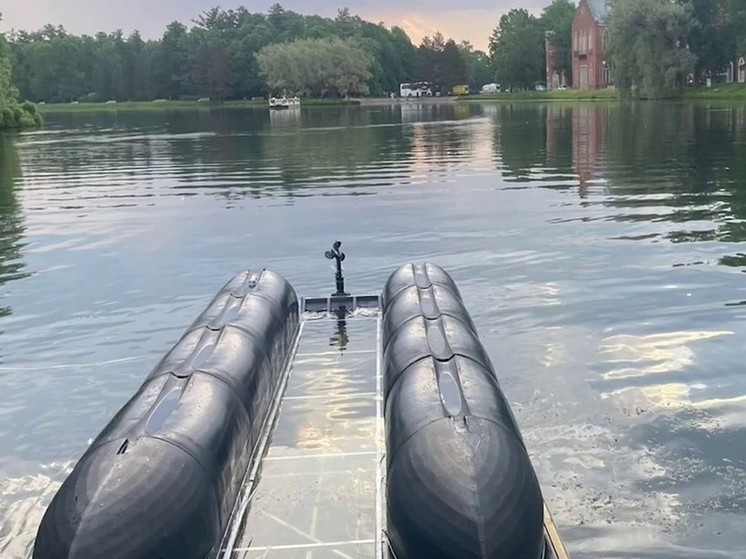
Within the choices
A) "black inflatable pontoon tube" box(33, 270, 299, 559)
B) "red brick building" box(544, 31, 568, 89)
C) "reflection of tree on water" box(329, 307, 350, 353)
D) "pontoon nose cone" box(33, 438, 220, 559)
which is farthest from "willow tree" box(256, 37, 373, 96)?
"pontoon nose cone" box(33, 438, 220, 559)

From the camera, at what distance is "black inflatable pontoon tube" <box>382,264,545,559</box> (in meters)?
7.20

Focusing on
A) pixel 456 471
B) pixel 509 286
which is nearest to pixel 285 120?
pixel 509 286

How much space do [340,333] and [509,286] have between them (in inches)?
183

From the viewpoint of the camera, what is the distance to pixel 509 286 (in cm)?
1909

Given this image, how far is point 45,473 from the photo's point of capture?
11.3 meters

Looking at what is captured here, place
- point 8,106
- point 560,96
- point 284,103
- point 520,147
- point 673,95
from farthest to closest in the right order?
point 284,103
point 560,96
point 673,95
point 8,106
point 520,147

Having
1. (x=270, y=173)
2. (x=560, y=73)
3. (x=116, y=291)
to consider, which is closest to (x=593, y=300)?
(x=116, y=291)

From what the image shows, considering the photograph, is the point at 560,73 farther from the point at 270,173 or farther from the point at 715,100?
the point at 270,173

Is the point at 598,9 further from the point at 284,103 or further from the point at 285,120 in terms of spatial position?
the point at 285,120

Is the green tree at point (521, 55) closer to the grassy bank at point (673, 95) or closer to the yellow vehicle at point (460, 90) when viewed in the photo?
the grassy bank at point (673, 95)

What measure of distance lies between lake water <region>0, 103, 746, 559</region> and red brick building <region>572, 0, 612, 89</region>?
298 ft

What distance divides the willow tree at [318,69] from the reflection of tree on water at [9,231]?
113 metres

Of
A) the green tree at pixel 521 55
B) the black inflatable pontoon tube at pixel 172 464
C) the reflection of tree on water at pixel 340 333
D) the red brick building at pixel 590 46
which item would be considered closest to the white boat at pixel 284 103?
the green tree at pixel 521 55

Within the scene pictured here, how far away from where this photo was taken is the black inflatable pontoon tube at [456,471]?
7195 millimetres
